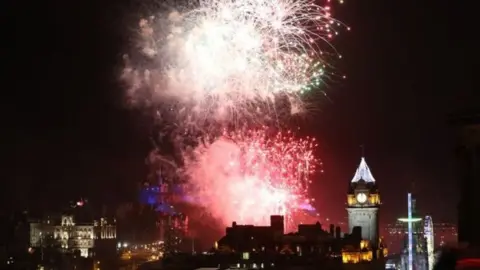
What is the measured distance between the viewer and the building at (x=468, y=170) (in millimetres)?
22062

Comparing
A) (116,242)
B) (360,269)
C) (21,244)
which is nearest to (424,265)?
(360,269)

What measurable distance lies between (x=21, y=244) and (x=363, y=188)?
42.9 m

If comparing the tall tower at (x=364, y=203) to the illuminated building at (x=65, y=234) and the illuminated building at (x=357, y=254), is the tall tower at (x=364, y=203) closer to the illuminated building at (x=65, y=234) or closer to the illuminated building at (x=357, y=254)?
the illuminated building at (x=357, y=254)

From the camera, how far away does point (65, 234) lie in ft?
300

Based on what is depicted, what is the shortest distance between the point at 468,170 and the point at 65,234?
2948 inches

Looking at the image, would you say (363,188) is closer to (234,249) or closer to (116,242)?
(234,249)

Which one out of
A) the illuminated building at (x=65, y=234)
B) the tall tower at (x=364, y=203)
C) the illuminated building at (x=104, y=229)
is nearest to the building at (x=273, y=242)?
the tall tower at (x=364, y=203)

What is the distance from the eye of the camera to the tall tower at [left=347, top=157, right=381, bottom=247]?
69.9 meters

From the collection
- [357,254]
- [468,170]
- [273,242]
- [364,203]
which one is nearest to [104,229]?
[364,203]

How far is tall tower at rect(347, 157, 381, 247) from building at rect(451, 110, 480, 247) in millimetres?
47096

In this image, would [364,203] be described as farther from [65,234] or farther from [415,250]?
[65,234]

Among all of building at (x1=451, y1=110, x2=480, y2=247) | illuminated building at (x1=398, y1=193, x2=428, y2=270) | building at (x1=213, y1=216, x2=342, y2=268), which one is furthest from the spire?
building at (x1=451, y1=110, x2=480, y2=247)

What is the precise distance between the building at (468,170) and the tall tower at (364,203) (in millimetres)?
47096

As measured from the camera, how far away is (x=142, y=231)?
100500 millimetres
